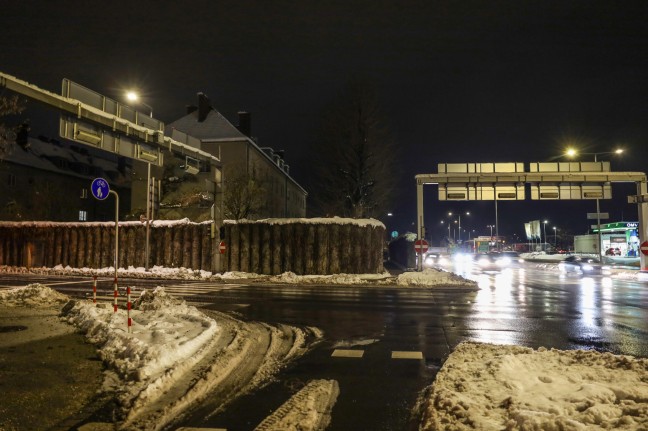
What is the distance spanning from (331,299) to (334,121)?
64.3ft

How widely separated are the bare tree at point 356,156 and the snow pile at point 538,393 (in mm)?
26342

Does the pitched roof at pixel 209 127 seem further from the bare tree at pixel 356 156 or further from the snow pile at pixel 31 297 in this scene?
the snow pile at pixel 31 297

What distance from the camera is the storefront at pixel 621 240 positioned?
53.7 meters

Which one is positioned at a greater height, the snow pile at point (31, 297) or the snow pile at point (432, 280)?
the snow pile at point (31, 297)

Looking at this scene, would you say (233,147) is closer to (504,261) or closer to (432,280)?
(432,280)

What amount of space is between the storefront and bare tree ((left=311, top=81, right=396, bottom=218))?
36709mm

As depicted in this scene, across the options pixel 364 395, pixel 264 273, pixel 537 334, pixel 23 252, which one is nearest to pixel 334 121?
pixel 264 273

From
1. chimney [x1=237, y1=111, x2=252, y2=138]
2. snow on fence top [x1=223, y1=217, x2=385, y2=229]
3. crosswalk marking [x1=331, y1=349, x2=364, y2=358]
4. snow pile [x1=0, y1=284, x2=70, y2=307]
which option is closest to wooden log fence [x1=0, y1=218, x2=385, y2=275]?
snow on fence top [x1=223, y1=217, x2=385, y2=229]

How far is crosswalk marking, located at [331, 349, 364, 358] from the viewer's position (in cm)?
786

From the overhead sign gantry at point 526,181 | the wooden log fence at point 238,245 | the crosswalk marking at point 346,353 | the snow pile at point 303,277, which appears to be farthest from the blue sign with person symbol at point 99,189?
the overhead sign gantry at point 526,181

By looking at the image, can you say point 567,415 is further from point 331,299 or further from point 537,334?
point 331,299

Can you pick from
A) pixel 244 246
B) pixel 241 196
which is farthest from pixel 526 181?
pixel 241 196

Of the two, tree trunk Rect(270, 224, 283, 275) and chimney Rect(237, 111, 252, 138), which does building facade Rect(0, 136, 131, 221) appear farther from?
tree trunk Rect(270, 224, 283, 275)

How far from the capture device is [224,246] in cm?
2639
